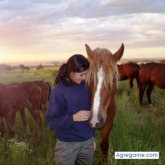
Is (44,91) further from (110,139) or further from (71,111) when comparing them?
(71,111)

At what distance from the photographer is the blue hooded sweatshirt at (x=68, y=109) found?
3.45 m

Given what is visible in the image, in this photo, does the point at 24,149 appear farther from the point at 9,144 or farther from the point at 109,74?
the point at 109,74

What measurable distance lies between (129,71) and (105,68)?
6.82m

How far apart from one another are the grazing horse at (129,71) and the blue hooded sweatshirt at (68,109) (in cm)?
668

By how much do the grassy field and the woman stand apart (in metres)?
0.88

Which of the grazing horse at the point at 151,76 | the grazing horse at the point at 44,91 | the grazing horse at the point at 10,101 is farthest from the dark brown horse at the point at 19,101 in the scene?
the grazing horse at the point at 151,76

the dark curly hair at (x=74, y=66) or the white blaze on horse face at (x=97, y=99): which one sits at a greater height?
the dark curly hair at (x=74, y=66)

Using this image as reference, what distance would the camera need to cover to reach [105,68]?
149 inches

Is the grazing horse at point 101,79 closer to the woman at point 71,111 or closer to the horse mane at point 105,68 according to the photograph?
the horse mane at point 105,68

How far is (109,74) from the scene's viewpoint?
12.4 ft

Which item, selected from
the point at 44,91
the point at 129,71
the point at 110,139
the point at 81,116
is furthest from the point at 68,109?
the point at 129,71

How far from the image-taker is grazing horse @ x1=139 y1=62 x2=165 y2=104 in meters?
10.5

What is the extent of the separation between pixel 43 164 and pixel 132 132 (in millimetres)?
1645

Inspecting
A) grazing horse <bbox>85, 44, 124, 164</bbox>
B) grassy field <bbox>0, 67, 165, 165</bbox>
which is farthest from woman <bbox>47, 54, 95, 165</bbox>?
grassy field <bbox>0, 67, 165, 165</bbox>
